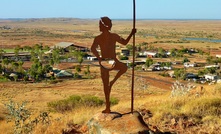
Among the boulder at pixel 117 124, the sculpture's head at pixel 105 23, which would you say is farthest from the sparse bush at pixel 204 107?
the sculpture's head at pixel 105 23

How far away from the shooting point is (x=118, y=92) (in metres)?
37.8

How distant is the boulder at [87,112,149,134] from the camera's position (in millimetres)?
6668

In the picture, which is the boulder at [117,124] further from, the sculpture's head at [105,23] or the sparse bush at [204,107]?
the sparse bush at [204,107]

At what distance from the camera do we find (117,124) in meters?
6.89

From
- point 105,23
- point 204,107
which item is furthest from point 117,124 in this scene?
point 204,107

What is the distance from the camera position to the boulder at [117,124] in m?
6.67

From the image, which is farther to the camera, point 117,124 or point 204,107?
point 204,107

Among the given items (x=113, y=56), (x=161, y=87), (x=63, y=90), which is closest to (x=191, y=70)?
(x=161, y=87)

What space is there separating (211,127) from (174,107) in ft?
7.53

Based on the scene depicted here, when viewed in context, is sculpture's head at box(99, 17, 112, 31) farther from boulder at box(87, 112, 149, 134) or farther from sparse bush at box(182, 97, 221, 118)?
sparse bush at box(182, 97, 221, 118)

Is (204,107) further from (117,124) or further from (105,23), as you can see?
(105,23)

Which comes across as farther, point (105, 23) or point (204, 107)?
point (204, 107)

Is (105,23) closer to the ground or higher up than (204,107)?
higher up

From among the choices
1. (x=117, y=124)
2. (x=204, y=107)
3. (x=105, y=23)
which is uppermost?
(x=105, y=23)
